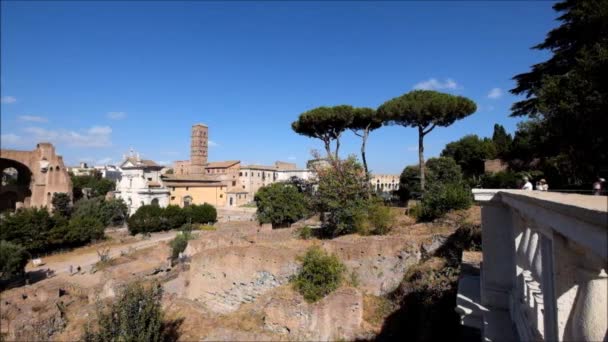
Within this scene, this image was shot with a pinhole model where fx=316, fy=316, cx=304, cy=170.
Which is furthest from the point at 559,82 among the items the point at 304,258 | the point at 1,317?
the point at 1,317

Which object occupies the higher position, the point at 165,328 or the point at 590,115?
the point at 590,115

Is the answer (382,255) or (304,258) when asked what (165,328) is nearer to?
(304,258)

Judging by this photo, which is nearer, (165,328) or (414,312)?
(414,312)

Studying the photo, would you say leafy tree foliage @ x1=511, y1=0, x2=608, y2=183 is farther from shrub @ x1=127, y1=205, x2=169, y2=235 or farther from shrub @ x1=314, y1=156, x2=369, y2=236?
shrub @ x1=127, y1=205, x2=169, y2=235

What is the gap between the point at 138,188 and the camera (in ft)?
118

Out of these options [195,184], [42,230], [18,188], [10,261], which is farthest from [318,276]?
[18,188]

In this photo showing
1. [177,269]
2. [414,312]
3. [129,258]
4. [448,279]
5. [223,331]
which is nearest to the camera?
[448,279]

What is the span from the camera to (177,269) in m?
17.0

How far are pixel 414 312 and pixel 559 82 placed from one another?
7.86 metres

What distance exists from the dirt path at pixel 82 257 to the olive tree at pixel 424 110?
20.5 metres

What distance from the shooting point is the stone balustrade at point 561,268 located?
133 cm

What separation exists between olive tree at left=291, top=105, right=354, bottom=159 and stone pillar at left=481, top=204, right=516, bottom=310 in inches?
764

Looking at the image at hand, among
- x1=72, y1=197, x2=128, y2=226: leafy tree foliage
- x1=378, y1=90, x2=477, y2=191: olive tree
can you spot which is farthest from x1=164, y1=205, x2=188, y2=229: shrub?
x1=378, y1=90, x2=477, y2=191: olive tree

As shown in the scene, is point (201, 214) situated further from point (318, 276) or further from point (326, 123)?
point (318, 276)
